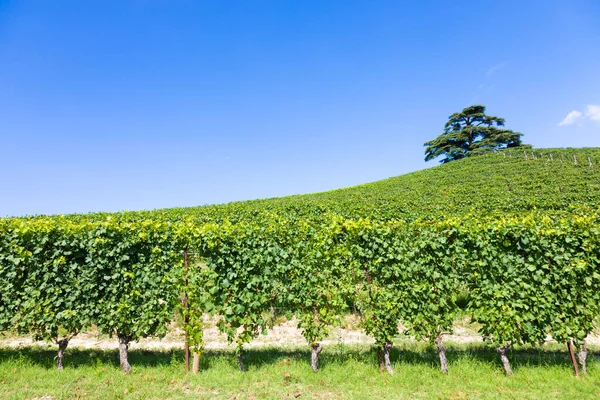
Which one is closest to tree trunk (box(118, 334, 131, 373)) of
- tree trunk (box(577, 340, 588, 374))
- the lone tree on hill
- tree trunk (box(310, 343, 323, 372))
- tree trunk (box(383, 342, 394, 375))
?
tree trunk (box(310, 343, 323, 372))

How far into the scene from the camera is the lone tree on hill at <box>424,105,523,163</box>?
2419 inches

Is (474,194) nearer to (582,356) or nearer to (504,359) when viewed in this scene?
(582,356)

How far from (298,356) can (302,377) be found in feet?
3.50

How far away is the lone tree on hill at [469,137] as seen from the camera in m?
61.4

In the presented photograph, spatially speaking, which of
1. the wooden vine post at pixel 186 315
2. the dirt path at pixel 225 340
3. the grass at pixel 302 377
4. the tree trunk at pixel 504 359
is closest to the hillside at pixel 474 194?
the dirt path at pixel 225 340

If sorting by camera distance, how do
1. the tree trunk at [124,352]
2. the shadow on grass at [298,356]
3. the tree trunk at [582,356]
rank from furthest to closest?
the shadow on grass at [298,356]
the tree trunk at [124,352]
the tree trunk at [582,356]

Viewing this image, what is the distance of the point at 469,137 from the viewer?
6388 centimetres

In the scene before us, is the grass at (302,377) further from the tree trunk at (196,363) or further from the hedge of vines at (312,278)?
the hedge of vines at (312,278)

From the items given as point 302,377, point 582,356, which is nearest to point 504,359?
point 582,356

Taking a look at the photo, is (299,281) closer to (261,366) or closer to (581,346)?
(261,366)

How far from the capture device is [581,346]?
6.70m

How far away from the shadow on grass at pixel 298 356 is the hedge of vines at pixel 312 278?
502mm

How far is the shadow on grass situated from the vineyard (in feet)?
1.42

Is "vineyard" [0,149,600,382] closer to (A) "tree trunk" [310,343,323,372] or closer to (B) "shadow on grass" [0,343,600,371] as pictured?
(A) "tree trunk" [310,343,323,372]
